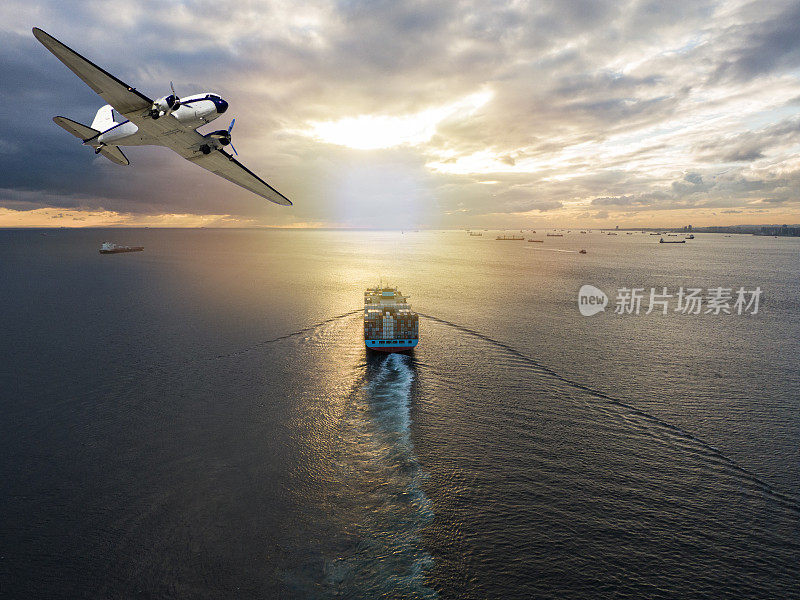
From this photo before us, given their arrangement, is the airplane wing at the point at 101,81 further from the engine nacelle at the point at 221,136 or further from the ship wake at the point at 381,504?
the ship wake at the point at 381,504

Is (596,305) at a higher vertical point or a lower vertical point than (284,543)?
higher

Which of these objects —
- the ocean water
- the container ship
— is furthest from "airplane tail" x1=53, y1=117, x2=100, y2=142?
the container ship

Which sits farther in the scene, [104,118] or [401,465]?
[104,118]

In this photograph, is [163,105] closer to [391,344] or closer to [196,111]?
[196,111]

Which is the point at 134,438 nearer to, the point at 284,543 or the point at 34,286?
the point at 284,543

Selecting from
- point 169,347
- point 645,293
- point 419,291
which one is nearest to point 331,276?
point 419,291

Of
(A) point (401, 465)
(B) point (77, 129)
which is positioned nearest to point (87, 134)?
(B) point (77, 129)
